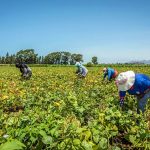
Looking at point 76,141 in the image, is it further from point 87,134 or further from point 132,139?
point 132,139

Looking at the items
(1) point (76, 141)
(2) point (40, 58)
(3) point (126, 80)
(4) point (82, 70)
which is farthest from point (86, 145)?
(2) point (40, 58)

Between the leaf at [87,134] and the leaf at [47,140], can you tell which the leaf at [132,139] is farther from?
the leaf at [47,140]

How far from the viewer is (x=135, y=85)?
603 centimetres

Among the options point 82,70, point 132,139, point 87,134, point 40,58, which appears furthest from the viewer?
point 40,58

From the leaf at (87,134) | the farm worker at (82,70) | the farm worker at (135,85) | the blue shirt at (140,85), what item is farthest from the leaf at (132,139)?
the farm worker at (82,70)

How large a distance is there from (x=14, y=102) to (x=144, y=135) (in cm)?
461

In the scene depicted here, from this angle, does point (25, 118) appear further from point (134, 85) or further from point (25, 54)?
point (25, 54)

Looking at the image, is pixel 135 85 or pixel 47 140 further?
pixel 135 85

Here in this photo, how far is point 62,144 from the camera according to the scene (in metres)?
3.91

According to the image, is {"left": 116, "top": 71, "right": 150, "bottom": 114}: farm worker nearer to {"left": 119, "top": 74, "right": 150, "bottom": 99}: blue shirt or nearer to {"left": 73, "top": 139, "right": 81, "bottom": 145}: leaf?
{"left": 119, "top": 74, "right": 150, "bottom": 99}: blue shirt

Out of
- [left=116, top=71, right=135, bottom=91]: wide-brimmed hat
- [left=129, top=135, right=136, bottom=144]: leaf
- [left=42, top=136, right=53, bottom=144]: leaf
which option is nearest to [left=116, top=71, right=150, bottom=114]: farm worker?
[left=116, top=71, right=135, bottom=91]: wide-brimmed hat

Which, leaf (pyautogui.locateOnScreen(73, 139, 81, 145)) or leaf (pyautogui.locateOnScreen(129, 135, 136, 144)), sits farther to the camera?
leaf (pyautogui.locateOnScreen(129, 135, 136, 144))

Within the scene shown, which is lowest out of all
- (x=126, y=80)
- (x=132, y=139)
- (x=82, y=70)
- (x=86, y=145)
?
(x=132, y=139)

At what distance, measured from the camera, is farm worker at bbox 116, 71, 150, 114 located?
5.82m
